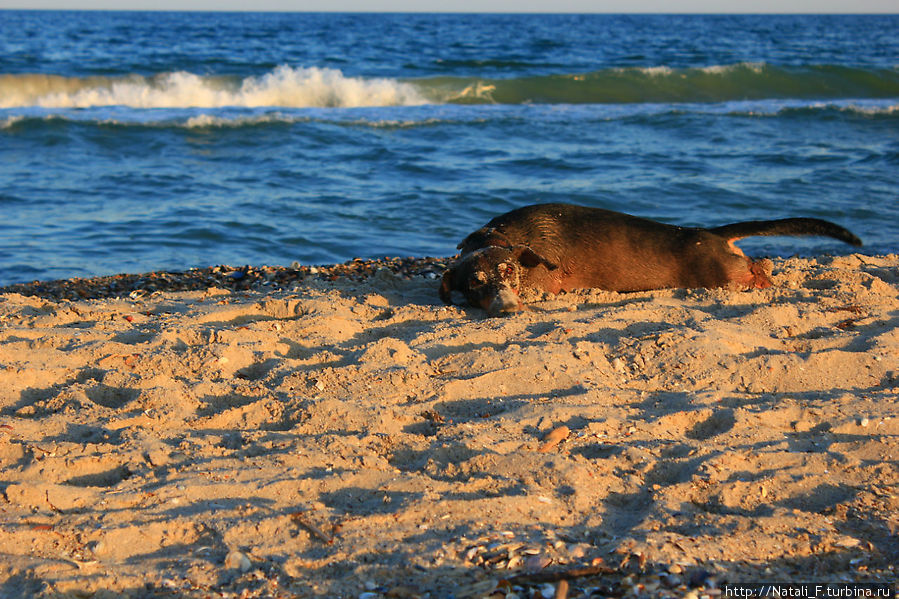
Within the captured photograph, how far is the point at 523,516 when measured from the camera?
2945mm

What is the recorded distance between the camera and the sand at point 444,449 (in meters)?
2.66

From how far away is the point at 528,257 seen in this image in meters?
5.82

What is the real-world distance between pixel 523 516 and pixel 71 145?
13.1 meters

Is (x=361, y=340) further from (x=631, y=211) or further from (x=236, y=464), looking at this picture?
(x=631, y=211)

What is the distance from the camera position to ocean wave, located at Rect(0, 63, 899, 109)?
21703mm

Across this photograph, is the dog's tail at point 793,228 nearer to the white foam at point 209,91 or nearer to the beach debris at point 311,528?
the beach debris at point 311,528

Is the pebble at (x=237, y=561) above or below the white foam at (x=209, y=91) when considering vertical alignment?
below

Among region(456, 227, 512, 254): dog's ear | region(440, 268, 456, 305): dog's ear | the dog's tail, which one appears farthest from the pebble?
the dog's tail

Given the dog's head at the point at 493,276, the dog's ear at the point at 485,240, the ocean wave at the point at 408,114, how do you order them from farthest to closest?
the ocean wave at the point at 408,114 → the dog's ear at the point at 485,240 → the dog's head at the point at 493,276

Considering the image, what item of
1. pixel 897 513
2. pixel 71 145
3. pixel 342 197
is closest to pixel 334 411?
pixel 897 513

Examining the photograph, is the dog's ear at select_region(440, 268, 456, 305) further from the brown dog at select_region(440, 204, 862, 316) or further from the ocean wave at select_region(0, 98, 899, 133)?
the ocean wave at select_region(0, 98, 899, 133)

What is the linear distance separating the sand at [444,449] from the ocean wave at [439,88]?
17.6 meters

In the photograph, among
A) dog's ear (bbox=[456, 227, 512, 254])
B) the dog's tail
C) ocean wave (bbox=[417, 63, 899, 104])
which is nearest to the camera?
dog's ear (bbox=[456, 227, 512, 254])

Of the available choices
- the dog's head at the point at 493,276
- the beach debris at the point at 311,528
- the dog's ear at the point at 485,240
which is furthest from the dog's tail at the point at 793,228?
the beach debris at the point at 311,528
